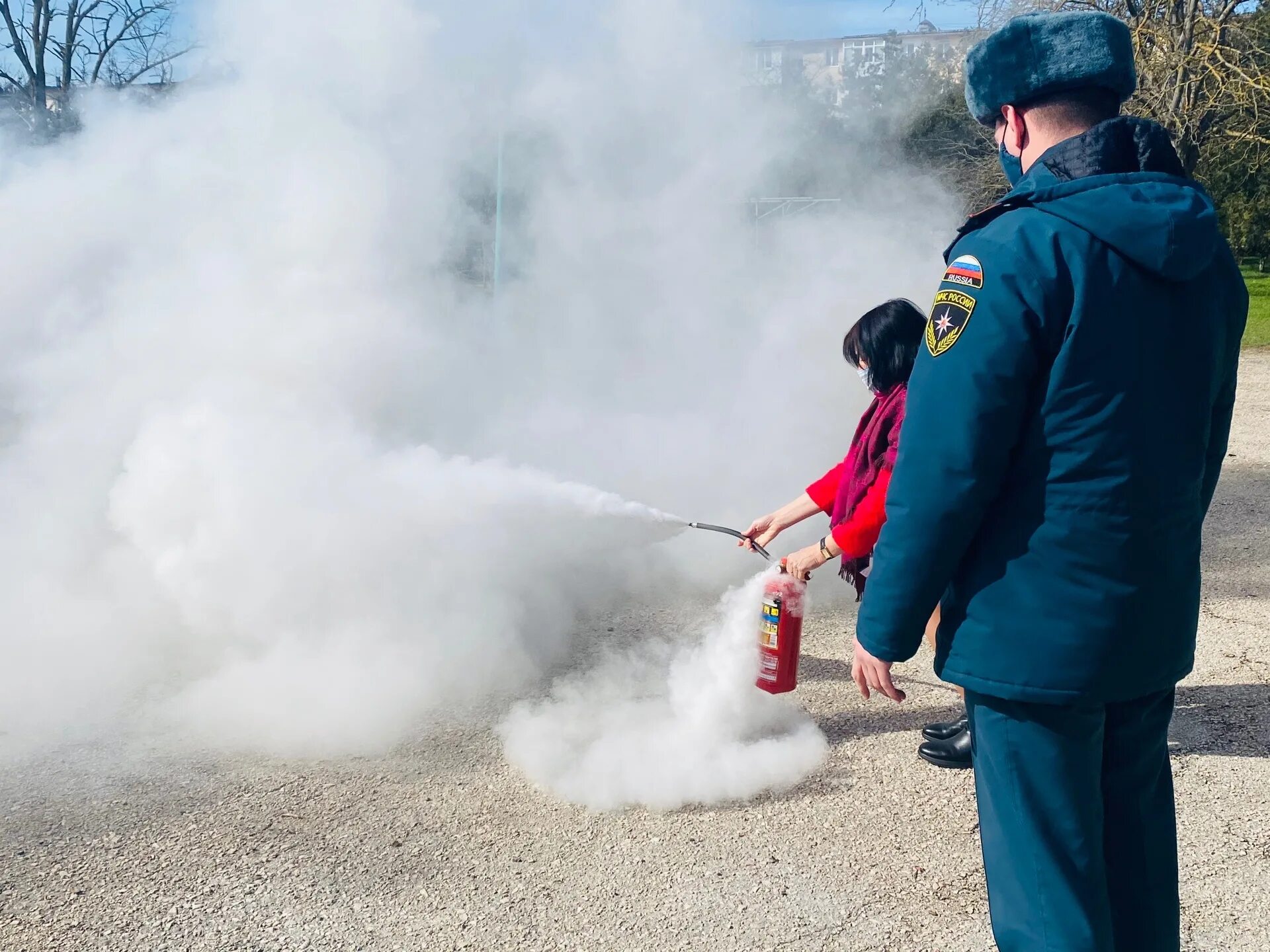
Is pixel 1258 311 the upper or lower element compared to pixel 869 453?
lower

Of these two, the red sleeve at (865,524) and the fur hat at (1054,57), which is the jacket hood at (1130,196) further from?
the red sleeve at (865,524)

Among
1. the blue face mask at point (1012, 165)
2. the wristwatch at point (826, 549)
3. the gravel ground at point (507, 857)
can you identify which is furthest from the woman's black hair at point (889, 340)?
the gravel ground at point (507, 857)

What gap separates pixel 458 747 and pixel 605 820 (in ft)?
2.09

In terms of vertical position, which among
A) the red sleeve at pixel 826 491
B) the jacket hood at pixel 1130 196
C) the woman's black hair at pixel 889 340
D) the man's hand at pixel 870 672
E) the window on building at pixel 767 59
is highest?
the window on building at pixel 767 59

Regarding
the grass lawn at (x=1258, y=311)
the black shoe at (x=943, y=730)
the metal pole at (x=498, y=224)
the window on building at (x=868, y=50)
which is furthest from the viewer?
the grass lawn at (x=1258, y=311)

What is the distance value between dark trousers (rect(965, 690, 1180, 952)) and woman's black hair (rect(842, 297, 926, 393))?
1263 millimetres

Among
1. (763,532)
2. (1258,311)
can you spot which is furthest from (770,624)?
(1258,311)

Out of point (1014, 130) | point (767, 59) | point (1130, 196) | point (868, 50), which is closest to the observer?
point (1130, 196)

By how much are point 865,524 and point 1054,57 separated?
1.49m

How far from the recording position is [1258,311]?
66.3 feet

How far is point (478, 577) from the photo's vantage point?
4066 millimetres

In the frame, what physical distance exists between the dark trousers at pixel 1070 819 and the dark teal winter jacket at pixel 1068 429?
0.08m

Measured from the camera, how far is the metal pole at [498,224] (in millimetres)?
6121

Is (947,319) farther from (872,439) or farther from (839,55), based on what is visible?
(839,55)
